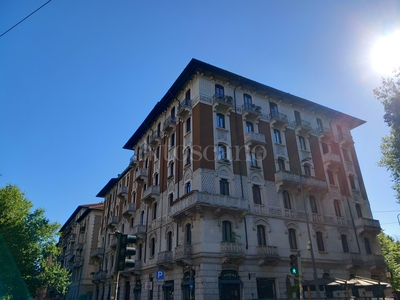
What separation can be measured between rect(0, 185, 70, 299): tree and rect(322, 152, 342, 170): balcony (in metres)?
31.2

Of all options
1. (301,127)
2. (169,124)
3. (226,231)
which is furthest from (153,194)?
(301,127)

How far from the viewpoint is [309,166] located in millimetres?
29781

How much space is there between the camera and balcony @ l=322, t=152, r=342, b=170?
30498 mm

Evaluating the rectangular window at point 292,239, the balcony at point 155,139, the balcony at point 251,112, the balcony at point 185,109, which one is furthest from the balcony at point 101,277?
the balcony at point 251,112

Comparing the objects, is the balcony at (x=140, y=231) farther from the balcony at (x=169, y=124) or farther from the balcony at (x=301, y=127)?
the balcony at (x=301, y=127)

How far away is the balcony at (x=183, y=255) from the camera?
2103 centimetres

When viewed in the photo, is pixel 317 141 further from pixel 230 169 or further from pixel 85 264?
pixel 85 264

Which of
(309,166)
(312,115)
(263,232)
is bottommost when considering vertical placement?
(263,232)

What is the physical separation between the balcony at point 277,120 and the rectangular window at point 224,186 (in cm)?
882

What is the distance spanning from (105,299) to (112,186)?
57.8 feet

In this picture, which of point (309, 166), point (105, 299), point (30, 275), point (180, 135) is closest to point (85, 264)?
point (105, 299)

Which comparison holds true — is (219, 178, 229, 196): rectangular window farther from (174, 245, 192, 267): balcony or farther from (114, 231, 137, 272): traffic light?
(114, 231, 137, 272): traffic light

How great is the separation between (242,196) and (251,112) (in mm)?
8513

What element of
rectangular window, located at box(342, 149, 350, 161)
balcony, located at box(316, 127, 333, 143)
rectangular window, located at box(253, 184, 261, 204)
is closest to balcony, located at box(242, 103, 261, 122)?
rectangular window, located at box(253, 184, 261, 204)
